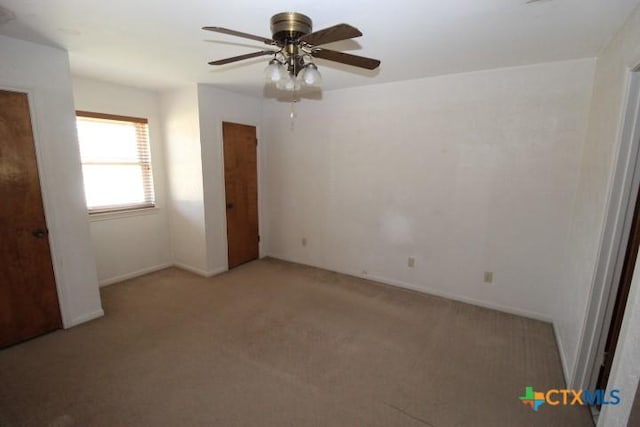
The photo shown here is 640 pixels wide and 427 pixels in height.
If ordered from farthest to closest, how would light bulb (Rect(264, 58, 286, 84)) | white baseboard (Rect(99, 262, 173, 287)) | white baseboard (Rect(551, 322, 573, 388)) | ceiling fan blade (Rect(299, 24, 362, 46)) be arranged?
1. white baseboard (Rect(99, 262, 173, 287))
2. white baseboard (Rect(551, 322, 573, 388))
3. light bulb (Rect(264, 58, 286, 84))
4. ceiling fan blade (Rect(299, 24, 362, 46))

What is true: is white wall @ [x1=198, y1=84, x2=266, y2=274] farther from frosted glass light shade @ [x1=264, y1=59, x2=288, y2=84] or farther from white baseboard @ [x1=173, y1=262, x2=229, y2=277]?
frosted glass light shade @ [x1=264, y1=59, x2=288, y2=84]

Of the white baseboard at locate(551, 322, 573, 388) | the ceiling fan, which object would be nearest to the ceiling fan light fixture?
the ceiling fan

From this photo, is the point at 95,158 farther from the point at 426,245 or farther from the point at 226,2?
the point at 426,245

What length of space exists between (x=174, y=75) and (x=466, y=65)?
2931 millimetres

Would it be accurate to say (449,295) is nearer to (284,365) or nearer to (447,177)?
(447,177)

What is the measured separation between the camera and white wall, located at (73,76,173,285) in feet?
11.0

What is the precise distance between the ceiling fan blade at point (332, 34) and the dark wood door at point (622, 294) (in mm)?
1833

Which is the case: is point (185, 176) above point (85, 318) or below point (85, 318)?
above

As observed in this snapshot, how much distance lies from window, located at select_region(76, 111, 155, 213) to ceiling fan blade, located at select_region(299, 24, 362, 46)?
3093 millimetres

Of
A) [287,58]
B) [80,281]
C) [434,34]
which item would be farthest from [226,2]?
[80,281]

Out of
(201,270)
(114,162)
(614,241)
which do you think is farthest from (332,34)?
(201,270)

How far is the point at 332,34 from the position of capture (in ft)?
4.28

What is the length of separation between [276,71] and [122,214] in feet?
10.5

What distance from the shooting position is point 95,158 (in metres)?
3.38
